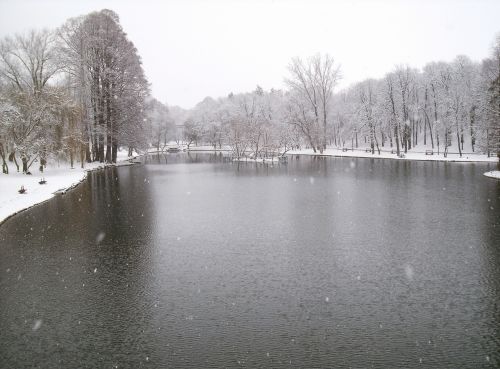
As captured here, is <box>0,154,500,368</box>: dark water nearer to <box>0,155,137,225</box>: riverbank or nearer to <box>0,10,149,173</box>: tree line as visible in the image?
<box>0,155,137,225</box>: riverbank

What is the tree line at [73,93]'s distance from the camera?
39344 millimetres

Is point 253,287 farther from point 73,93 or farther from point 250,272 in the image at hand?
point 73,93

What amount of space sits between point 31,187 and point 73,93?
2776 centimetres

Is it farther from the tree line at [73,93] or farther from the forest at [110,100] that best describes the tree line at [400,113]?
the tree line at [73,93]

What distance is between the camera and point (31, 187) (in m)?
31.2

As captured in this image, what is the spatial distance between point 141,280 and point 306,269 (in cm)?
493

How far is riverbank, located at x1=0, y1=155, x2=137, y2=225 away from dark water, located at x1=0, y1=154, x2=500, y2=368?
2.79 m

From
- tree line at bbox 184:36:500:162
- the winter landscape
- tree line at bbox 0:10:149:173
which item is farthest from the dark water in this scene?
tree line at bbox 184:36:500:162

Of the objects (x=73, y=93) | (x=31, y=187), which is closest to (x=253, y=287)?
(x=31, y=187)

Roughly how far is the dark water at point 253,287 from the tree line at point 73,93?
21.0m

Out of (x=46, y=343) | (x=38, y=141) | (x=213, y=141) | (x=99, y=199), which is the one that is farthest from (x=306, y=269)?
(x=213, y=141)

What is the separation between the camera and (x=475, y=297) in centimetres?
1014

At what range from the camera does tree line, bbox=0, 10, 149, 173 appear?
129ft

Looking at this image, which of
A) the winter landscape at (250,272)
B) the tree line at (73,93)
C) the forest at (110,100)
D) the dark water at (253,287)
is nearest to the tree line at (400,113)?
the forest at (110,100)
